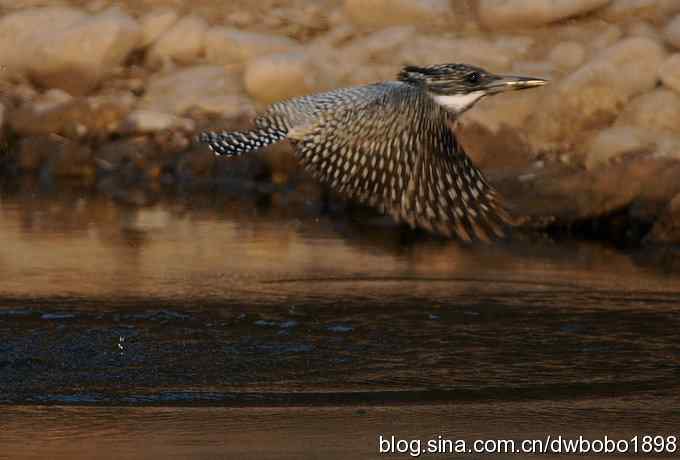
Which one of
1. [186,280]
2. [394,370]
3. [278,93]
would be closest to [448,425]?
[394,370]

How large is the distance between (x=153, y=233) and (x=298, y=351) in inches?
179

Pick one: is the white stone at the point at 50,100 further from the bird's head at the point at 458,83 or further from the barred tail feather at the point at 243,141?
the bird's head at the point at 458,83

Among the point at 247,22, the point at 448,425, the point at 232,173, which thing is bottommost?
the point at 448,425

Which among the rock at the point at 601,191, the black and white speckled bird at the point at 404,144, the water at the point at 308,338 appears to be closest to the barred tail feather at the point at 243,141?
the black and white speckled bird at the point at 404,144

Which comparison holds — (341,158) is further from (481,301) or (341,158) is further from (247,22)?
(247,22)

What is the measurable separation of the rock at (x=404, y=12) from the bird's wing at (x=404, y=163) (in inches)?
334

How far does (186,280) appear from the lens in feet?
34.7

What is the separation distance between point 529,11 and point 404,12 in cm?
126

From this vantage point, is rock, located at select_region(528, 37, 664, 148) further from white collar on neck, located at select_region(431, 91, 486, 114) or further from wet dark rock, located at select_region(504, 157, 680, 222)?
white collar on neck, located at select_region(431, 91, 486, 114)

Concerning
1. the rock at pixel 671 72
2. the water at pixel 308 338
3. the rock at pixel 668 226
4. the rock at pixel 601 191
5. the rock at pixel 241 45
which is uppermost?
the rock at pixel 241 45

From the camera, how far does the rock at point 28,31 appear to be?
16.7m

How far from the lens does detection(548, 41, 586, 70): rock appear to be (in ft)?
49.8

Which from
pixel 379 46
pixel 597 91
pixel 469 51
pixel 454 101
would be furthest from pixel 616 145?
pixel 454 101

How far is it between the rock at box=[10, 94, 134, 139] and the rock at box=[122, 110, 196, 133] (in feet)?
0.56
